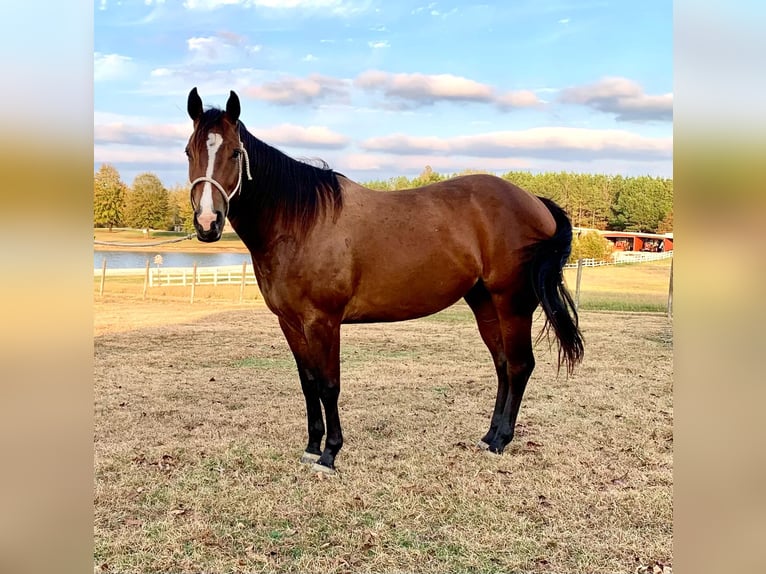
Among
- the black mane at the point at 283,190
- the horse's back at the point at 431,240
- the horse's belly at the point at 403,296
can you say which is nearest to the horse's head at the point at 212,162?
the black mane at the point at 283,190

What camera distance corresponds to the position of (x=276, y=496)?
10.8 feet

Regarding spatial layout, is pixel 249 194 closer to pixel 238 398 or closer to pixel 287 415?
pixel 287 415

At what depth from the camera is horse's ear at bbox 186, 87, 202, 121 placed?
10.5ft

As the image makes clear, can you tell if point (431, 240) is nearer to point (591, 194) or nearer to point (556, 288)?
point (556, 288)

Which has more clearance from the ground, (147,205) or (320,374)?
(147,205)

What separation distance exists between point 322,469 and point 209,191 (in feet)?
6.57

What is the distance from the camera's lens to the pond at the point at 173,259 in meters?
12.4

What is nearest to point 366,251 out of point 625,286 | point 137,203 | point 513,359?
point 513,359

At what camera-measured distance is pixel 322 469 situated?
3.64 metres

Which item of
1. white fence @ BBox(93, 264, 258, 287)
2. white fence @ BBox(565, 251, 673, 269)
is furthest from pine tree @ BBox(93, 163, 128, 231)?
white fence @ BBox(565, 251, 673, 269)

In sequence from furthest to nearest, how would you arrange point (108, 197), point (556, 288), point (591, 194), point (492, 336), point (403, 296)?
point (591, 194) < point (108, 197) < point (492, 336) < point (556, 288) < point (403, 296)

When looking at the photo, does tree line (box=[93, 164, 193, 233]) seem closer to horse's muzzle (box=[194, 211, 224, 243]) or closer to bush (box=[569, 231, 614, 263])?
horse's muzzle (box=[194, 211, 224, 243])
